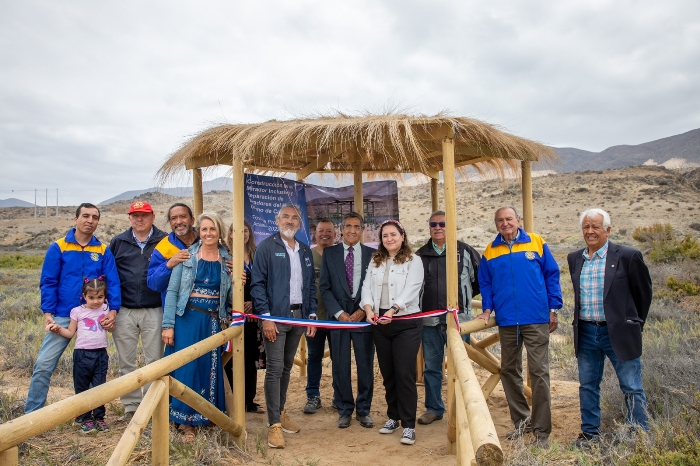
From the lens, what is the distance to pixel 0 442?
82.5 inches

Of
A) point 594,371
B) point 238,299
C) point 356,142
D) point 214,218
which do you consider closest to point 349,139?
point 356,142

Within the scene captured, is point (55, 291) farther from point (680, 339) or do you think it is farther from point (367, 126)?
point (680, 339)

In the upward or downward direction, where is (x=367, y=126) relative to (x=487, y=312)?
upward

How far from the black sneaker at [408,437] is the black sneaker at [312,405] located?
1.36 m

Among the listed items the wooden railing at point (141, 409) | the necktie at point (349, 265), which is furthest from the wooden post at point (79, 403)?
the necktie at point (349, 265)

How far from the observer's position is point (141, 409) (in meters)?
3.15

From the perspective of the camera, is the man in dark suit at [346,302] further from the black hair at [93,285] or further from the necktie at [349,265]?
the black hair at [93,285]

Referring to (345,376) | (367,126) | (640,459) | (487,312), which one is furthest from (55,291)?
(640,459)

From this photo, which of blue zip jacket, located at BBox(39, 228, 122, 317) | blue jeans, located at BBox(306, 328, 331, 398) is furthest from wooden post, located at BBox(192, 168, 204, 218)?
blue jeans, located at BBox(306, 328, 331, 398)

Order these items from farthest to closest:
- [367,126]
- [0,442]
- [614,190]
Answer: [614,190], [367,126], [0,442]

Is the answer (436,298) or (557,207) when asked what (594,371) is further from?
(557,207)

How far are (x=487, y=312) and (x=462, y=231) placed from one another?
2667 cm

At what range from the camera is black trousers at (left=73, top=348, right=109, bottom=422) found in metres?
4.79

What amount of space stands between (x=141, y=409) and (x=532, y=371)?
10.8 ft
